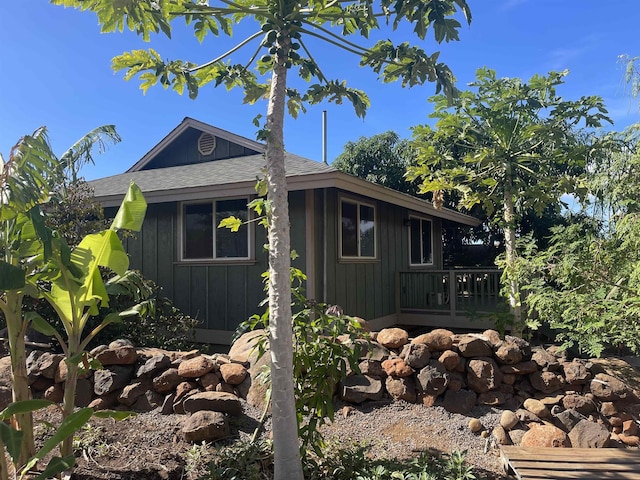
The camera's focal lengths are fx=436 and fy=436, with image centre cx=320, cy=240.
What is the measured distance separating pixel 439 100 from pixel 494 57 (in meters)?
1.82

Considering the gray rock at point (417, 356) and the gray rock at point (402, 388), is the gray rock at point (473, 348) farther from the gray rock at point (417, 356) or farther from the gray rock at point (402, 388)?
the gray rock at point (402, 388)

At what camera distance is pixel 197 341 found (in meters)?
8.12

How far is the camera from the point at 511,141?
6.44 metres

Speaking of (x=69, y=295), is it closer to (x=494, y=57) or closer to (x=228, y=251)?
(x=228, y=251)

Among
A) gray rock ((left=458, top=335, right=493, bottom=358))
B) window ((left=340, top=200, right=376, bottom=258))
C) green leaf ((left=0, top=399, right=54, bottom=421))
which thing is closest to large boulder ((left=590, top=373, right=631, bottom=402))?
gray rock ((left=458, top=335, right=493, bottom=358))

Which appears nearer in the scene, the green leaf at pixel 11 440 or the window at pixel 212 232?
the green leaf at pixel 11 440

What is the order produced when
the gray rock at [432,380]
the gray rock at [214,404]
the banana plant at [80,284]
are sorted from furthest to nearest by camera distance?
the gray rock at [432,380] < the gray rock at [214,404] < the banana plant at [80,284]

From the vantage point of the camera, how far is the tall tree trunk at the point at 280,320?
2.58 m

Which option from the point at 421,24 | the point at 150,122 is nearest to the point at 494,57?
the point at 421,24

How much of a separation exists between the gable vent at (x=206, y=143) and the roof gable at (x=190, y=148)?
0.04 meters

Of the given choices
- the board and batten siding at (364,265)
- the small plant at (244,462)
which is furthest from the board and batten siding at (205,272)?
the small plant at (244,462)

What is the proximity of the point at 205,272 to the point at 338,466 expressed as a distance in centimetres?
563

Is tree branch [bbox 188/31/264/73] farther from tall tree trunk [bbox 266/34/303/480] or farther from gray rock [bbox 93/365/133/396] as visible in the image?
gray rock [bbox 93/365/133/396]

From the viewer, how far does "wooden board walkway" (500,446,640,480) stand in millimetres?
3201
